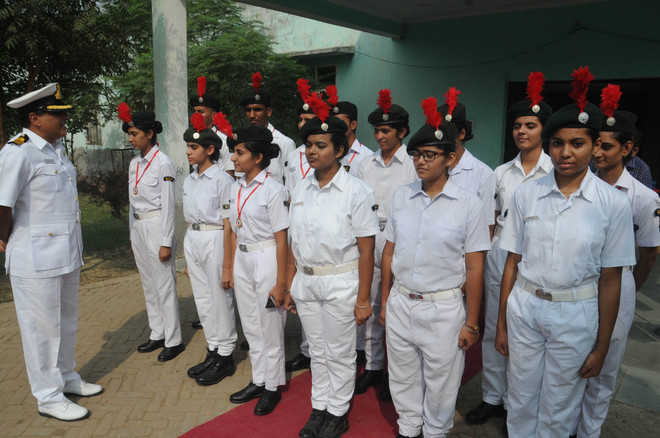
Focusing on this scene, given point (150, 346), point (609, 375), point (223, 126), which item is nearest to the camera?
point (609, 375)

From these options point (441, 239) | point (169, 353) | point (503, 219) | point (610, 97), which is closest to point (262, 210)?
point (441, 239)

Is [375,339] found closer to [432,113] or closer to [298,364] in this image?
[298,364]

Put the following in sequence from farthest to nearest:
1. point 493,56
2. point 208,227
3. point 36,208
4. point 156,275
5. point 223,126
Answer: point 493,56 → point 156,275 → point 208,227 → point 223,126 → point 36,208

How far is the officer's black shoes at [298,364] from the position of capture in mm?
4523

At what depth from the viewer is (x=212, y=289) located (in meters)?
4.39

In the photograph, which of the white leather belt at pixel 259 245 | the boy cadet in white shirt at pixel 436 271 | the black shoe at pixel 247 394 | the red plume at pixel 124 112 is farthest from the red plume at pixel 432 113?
the red plume at pixel 124 112

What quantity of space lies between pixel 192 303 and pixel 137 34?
7111mm

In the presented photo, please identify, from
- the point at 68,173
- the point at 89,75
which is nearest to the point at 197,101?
the point at 68,173

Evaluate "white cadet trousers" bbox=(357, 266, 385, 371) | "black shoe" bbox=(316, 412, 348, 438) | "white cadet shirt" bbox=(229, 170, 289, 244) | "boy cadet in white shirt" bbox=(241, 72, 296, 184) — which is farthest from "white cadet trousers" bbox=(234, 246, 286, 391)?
"boy cadet in white shirt" bbox=(241, 72, 296, 184)

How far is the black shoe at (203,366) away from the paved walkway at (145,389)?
79 mm

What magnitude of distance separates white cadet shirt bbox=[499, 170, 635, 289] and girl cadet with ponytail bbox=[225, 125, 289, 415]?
70.4 inches

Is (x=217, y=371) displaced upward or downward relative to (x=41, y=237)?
downward

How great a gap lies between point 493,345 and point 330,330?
1.27 meters

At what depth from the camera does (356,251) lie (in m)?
3.35
